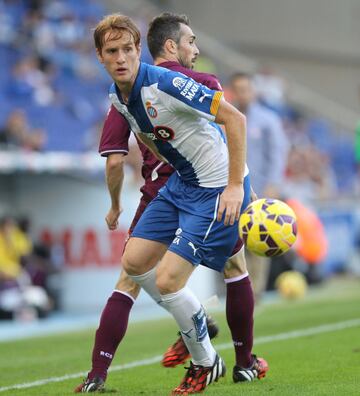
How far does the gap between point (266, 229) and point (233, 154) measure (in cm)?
61

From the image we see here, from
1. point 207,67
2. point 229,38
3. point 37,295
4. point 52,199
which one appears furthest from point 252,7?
point 37,295

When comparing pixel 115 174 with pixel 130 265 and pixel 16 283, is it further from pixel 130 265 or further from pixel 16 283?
pixel 16 283

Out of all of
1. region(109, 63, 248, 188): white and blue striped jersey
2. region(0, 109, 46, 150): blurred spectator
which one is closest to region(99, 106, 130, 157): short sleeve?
region(109, 63, 248, 188): white and blue striped jersey

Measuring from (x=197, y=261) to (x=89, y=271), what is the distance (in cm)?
1000

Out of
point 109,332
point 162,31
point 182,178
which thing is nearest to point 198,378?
point 109,332

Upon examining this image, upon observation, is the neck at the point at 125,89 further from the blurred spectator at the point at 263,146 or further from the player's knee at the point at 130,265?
the blurred spectator at the point at 263,146

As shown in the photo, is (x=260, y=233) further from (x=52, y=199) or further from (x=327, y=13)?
(x=327, y=13)

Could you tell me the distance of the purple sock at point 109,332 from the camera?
19.9ft

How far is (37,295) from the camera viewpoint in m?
14.0

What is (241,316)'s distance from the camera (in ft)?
20.4

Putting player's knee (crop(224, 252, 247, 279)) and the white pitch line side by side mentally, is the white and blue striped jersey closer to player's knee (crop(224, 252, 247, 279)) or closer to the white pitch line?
player's knee (crop(224, 252, 247, 279))

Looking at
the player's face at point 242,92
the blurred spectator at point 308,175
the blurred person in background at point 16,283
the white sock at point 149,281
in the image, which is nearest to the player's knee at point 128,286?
the white sock at point 149,281

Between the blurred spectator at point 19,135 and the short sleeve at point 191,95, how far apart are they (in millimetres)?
8899

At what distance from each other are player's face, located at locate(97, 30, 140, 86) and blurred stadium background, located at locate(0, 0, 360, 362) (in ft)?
14.6
